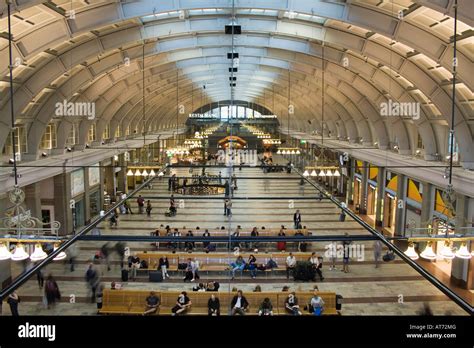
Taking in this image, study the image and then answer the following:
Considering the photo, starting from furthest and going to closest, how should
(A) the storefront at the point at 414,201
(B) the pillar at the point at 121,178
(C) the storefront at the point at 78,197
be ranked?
(B) the pillar at the point at 121,178 < (C) the storefront at the point at 78,197 < (A) the storefront at the point at 414,201

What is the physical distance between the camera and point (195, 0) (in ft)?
39.3

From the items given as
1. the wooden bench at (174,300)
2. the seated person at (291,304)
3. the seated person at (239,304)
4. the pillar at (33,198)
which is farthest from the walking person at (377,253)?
the pillar at (33,198)

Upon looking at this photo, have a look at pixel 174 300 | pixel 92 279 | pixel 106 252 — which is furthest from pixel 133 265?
pixel 174 300

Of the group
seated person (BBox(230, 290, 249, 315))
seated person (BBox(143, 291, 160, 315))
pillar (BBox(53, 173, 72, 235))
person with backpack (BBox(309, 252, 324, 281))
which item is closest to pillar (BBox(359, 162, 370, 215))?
person with backpack (BBox(309, 252, 324, 281))

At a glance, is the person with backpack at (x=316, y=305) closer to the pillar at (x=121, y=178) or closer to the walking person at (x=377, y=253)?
the walking person at (x=377, y=253)

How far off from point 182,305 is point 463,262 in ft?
28.9

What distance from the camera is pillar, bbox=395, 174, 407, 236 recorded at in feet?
63.0

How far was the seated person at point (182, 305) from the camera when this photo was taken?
33.9ft

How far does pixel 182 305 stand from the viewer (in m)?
10.4

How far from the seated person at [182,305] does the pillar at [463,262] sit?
26.1ft

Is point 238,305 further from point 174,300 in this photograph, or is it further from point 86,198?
point 86,198

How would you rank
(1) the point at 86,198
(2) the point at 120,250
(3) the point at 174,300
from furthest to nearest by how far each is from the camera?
(1) the point at 86,198
(2) the point at 120,250
(3) the point at 174,300
